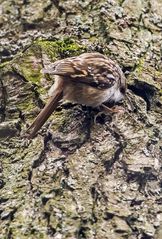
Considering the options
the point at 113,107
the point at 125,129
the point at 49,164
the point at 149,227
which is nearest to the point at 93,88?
the point at 113,107

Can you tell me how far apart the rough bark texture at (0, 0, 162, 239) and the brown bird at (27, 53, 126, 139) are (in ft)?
0.23

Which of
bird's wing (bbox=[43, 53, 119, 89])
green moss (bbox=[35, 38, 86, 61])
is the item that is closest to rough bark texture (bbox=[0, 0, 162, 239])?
green moss (bbox=[35, 38, 86, 61])

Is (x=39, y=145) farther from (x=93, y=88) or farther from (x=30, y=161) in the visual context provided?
(x=93, y=88)

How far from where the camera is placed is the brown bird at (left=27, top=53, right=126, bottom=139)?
3236mm

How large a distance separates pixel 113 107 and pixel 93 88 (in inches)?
7.3

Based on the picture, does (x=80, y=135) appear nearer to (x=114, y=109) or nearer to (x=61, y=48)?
(x=114, y=109)

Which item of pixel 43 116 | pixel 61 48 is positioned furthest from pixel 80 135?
pixel 61 48

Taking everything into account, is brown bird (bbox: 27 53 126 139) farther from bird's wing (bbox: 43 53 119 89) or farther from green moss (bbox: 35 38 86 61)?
green moss (bbox: 35 38 86 61)

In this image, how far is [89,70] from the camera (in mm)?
3451

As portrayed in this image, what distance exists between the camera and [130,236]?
2.75 meters

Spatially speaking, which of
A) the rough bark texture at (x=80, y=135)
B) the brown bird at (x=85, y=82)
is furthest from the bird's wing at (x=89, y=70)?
the rough bark texture at (x=80, y=135)

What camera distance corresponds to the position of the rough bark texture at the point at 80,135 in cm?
279

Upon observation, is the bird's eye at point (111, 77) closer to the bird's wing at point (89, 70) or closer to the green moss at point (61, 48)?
the bird's wing at point (89, 70)

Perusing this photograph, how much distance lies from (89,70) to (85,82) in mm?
74
